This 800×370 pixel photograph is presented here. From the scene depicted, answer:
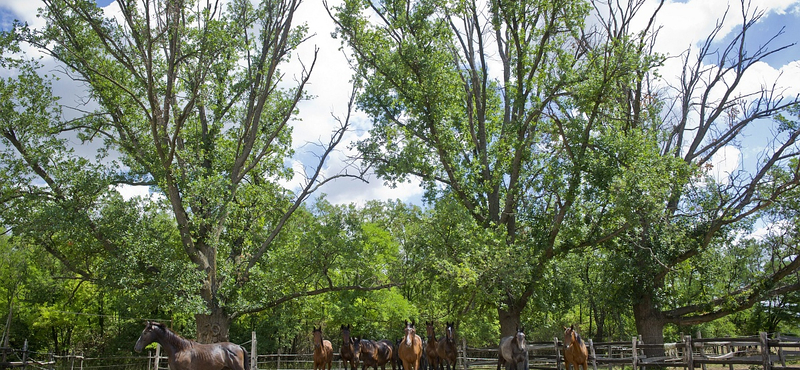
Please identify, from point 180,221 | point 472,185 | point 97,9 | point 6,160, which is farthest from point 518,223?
point 6,160

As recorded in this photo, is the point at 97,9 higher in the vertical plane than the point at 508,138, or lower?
higher

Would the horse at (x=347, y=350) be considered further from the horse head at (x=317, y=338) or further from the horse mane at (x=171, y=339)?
the horse mane at (x=171, y=339)

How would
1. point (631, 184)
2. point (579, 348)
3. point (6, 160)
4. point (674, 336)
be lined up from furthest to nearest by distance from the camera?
point (674, 336)
point (6, 160)
point (631, 184)
point (579, 348)

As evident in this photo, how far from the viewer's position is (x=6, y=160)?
1814 centimetres

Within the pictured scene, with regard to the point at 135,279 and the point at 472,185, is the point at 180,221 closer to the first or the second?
the point at 135,279

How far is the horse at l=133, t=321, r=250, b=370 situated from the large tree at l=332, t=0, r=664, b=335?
8.19 meters

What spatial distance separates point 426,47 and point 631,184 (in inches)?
323

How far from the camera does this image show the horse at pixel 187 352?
1000 cm

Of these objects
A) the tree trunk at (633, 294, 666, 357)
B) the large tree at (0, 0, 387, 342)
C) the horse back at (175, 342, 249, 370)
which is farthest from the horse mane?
the tree trunk at (633, 294, 666, 357)

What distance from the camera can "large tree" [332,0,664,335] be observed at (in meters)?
17.3

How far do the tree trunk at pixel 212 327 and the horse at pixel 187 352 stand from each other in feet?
25.7

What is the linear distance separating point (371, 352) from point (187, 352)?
10.1 metres

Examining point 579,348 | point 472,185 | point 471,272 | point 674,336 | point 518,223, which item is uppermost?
point 472,185

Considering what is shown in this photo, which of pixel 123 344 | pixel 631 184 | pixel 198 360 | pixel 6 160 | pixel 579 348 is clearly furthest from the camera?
pixel 123 344
